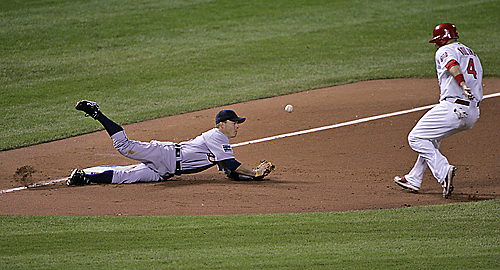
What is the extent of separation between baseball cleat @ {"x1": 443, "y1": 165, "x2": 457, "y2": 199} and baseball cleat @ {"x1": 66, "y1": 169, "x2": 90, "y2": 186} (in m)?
4.42

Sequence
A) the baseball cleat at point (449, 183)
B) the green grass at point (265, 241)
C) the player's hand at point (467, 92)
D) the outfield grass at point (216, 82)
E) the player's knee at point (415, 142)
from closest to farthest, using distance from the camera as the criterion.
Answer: the green grass at point (265, 241), the outfield grass at point (216, 82), the player's hand at point (467, 92), the baseball cleat at point (449, 183), the player's knee at point (415, 142)

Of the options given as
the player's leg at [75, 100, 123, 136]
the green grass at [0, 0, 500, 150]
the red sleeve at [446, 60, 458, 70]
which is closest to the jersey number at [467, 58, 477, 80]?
the red sleeve at [446, 60, 458, 70]

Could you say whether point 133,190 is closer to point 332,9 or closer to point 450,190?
point 450,190

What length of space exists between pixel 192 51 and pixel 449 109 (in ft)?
31.4

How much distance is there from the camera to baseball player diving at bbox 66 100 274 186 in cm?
658

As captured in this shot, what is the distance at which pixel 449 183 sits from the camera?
6.06m

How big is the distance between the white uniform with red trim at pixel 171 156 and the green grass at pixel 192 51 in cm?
309

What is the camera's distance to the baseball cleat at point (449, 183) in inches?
237

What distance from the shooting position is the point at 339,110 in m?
9.98

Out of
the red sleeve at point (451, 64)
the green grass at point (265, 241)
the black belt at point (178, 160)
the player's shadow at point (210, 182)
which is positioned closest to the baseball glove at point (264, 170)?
the player's shadow at point (210, 182)

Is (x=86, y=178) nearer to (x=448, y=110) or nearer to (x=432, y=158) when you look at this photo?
(x=432, y=158)

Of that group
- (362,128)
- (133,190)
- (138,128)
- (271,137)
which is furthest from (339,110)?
(133,190)

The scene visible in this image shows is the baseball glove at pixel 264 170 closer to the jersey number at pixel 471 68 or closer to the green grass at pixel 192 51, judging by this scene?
the jersey number at pixel 471 68

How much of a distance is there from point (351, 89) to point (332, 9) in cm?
727
